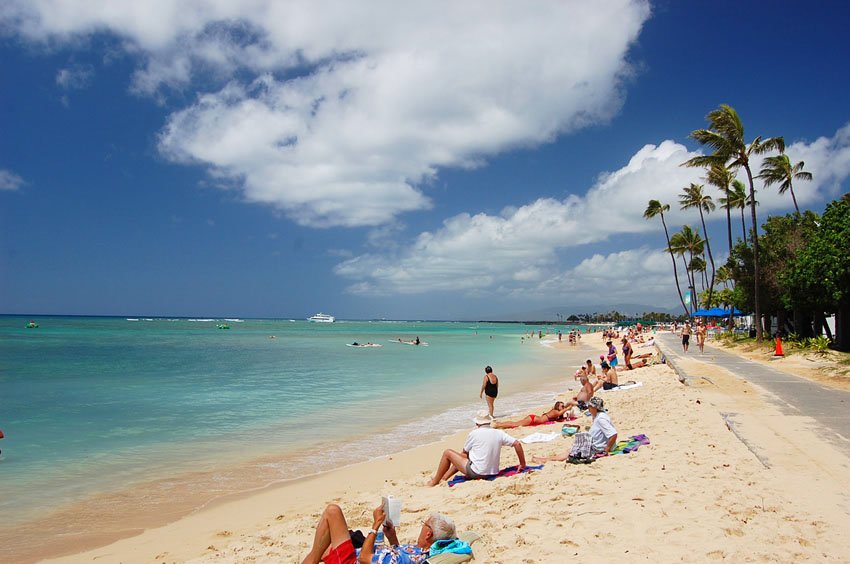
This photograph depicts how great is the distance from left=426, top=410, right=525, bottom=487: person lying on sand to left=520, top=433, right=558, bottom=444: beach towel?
2530 millimetres

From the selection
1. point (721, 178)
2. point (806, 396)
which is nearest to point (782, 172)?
point (721, 178)

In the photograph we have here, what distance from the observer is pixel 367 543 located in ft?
14.5

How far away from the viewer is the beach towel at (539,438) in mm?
9930

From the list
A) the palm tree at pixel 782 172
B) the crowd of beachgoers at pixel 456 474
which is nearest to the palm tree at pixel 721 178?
the palm tree at pixel 782 172

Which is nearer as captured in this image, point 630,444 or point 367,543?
point 367,543

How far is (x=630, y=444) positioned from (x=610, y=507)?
2989 mm

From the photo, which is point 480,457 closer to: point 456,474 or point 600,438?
point 456,474

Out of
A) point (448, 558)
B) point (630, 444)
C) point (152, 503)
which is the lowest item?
point (152, 503)

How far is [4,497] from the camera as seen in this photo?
7938 mm

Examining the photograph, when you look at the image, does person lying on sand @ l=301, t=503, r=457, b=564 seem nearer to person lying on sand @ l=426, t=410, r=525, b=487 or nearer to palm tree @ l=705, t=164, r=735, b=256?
person lying on sand @ l=426, t=410, r=525, b=487

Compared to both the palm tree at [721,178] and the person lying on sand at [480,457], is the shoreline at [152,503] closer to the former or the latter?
the person lying on sand at [480,457]

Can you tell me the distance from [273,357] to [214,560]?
3185 cm

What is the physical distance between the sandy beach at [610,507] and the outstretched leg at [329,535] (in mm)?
806

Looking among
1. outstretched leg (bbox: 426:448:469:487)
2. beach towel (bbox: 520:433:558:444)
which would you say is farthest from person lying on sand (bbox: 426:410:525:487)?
beach towel (bbox: 520:433:558:444)
